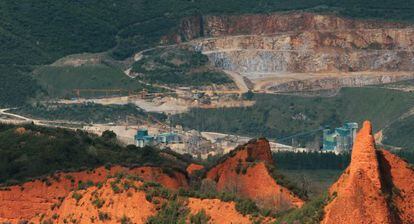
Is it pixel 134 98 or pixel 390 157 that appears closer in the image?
pixel 390 157

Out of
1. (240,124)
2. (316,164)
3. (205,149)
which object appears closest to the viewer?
(316,164)

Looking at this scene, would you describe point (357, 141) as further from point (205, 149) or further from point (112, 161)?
point (205, 149)

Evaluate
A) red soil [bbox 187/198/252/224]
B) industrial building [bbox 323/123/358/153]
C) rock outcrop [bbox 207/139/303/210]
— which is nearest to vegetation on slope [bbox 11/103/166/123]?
industrial building [bbox 323/123/358/153]

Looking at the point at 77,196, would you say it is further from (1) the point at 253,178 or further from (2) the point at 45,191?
(1) the point at 253,178

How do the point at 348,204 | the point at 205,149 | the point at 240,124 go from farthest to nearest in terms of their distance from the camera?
the point at 240,124 → the point at 205,149 → the point at 348,204

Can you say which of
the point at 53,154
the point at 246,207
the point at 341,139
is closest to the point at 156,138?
the point at 341,139

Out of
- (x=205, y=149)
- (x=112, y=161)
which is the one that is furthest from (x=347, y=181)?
(x=205, y=149)
